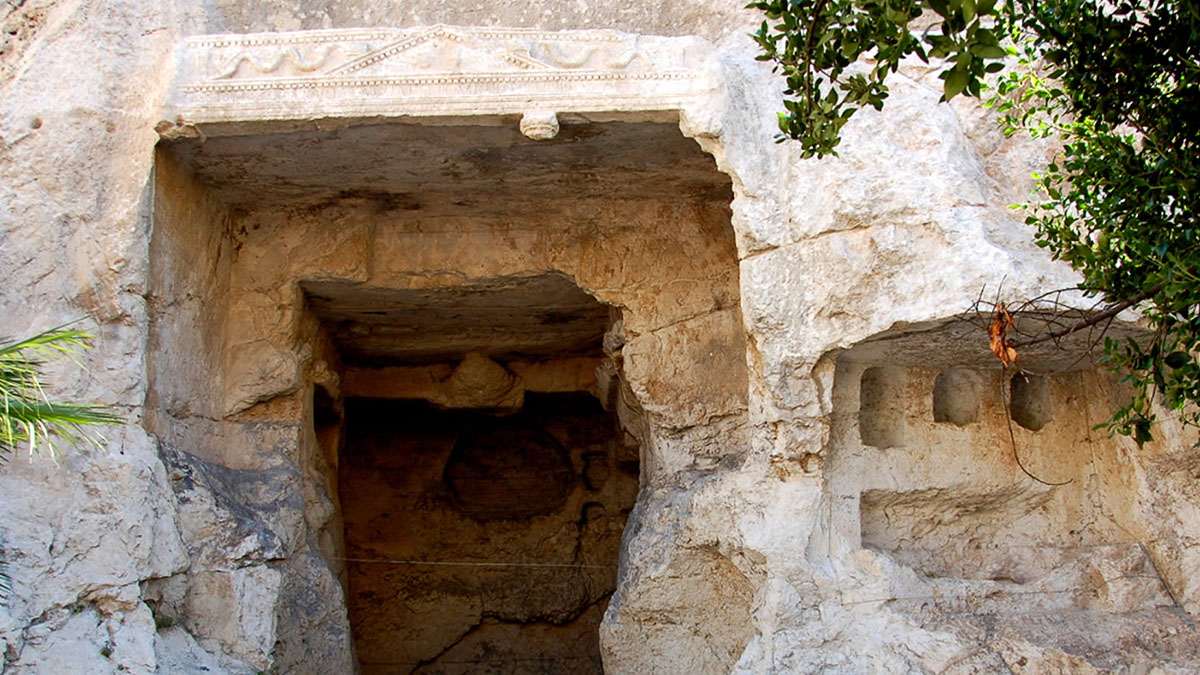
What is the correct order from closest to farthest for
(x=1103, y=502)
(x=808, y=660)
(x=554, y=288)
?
(x=808, y=660) < (x=1103, y=502) < (x=554, y=288)

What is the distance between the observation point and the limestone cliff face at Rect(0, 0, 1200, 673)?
17.6ft

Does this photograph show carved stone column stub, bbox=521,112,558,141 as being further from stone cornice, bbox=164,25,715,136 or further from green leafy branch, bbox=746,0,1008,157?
green leafy branch, bbox=746,0,1008,157

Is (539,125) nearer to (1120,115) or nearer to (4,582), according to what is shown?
(1120,115)

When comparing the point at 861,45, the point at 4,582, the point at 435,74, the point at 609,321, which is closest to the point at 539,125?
the point at 435,74

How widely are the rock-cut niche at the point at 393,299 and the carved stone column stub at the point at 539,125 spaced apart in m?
0.14

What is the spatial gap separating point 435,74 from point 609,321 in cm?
220

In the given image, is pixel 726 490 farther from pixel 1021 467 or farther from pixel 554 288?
pixel 554 288

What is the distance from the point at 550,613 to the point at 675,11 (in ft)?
15.0

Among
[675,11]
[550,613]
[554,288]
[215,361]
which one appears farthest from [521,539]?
[675,11]

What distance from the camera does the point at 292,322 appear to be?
6777mm

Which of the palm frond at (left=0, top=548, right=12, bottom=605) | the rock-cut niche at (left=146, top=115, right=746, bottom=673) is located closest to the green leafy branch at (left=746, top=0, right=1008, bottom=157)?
the rock-cut niche at (left=146, top=115, right=746, bottom=673)

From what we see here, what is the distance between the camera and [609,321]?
7.30 metres

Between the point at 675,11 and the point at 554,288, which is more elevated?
the point at 675,11

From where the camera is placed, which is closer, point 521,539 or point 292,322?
point 292,322
